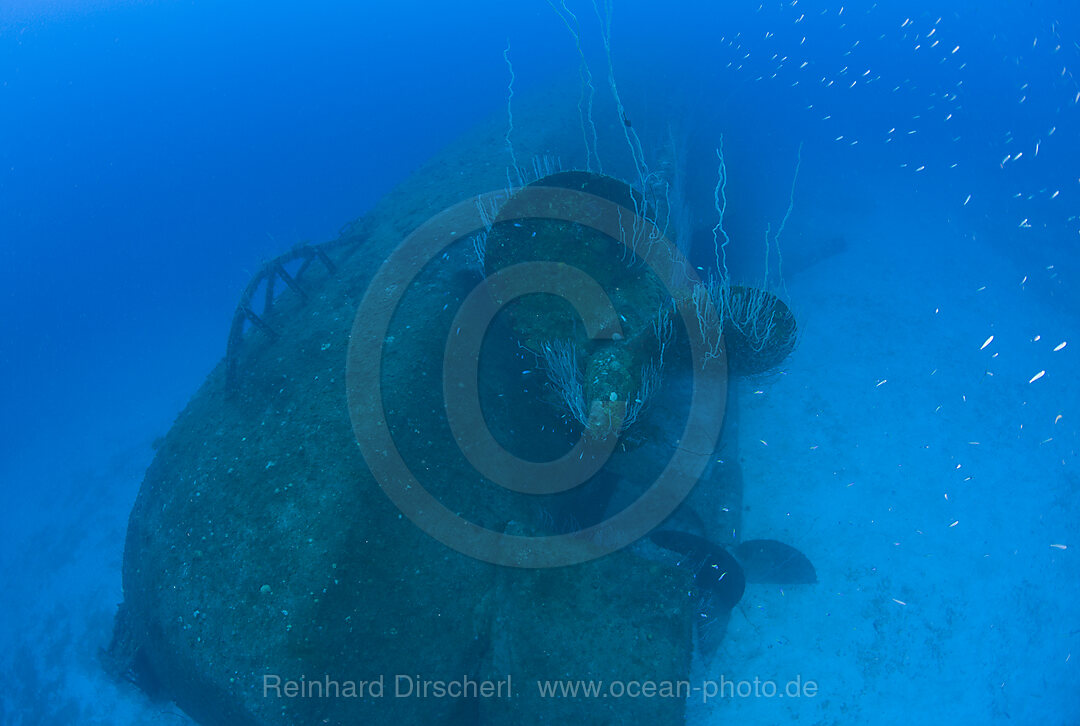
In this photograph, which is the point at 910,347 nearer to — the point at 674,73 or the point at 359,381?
the point at 359,381

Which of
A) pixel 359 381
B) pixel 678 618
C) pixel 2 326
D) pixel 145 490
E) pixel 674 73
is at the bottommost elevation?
pixel 678 618

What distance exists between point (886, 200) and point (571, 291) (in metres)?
14.7

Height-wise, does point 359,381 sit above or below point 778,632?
above

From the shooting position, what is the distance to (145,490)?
16.7ft

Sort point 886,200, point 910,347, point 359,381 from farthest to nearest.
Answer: point 886,200 → point 910,347 → point 359,381

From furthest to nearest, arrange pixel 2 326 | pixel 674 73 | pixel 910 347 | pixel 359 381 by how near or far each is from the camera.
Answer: pixel 2 326, pixel 674 73, pixel 910 347, pixel 359 381

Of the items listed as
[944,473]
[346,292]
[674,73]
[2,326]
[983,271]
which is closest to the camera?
[346,292]

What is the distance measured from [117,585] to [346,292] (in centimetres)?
889

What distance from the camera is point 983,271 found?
11.5 meters

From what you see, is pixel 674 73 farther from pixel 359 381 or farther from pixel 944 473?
pixel 359 381

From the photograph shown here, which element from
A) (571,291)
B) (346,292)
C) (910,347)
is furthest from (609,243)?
(910,347)

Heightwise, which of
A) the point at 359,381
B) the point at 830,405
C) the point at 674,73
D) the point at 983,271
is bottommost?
the point at 359,381

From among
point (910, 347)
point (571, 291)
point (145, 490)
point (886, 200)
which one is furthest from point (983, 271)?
point (145, 490)

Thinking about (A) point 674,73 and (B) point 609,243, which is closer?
(B) point 609,243
